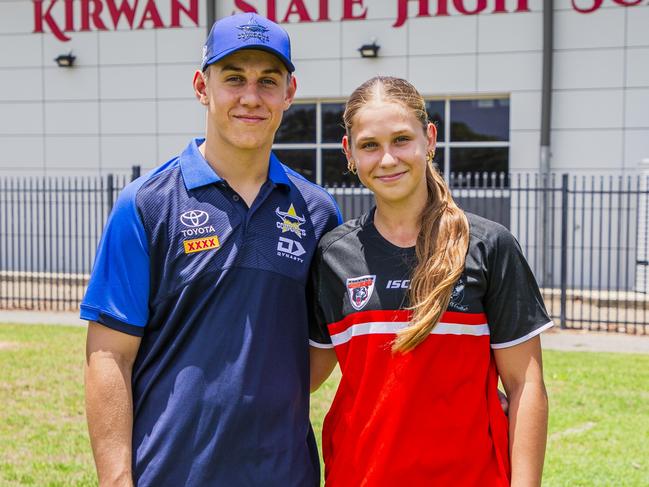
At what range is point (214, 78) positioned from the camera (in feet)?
8.71

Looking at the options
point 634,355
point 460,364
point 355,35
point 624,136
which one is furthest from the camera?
point 355,35

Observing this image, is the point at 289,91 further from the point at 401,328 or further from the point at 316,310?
the point at 401,328

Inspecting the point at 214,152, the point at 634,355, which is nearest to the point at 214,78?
the point at 214,152

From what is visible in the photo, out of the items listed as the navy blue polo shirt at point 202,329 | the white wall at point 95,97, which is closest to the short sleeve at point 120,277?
the navy blue polo shirt at point 202,329

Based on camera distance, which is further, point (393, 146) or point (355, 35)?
point (355, 35)

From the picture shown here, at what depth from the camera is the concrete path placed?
34.8ft

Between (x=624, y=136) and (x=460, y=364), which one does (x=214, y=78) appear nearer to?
(x=460, y=364)

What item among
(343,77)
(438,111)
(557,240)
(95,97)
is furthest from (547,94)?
(95,97)

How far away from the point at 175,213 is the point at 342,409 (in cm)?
82

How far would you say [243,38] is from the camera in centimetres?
257

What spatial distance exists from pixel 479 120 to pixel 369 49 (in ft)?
8.13

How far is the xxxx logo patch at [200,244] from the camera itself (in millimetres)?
2521

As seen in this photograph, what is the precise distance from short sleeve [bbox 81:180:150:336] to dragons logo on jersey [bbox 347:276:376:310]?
0.63 meters

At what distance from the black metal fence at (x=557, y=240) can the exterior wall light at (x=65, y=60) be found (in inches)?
94.4
